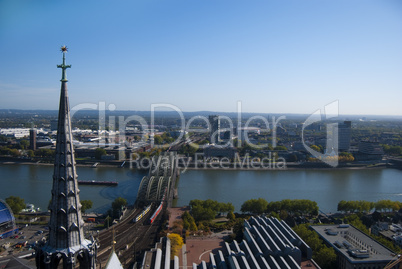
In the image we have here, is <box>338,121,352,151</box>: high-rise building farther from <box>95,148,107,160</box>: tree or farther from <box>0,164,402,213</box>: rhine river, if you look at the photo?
<box>95,148,107,160</box>: tree

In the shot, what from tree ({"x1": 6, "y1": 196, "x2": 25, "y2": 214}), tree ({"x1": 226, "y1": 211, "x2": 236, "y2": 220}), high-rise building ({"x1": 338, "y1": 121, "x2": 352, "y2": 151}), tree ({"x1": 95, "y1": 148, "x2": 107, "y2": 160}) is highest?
high-rise building ({"x1": 338, "y1": 121, "x2": 352, "y2": 151})

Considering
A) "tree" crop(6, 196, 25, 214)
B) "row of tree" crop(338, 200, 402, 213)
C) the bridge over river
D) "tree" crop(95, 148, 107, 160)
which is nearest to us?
the bridge over river

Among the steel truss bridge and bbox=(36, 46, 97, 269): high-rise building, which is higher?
bbox=(36, 46, 97, 269): high-rise building

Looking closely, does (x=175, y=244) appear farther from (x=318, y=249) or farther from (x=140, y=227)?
(x=318, y=249)

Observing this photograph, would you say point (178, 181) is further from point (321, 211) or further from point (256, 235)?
Result: point (256, 235)

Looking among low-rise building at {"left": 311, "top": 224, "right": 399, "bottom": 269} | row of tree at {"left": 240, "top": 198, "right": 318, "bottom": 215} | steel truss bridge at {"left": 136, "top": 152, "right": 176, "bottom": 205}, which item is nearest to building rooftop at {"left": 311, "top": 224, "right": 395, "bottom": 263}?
low-rise building at {"left": 311, "top": 224, "right": 399, "bottom": 269}

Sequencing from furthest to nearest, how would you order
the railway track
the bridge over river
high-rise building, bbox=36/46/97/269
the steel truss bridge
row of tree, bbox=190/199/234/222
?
the steel truss bridge < row of tree, bbox=190/199/234/222 < the bridge over river < the railway track < high-rise building, bbox=36/46/97/269
